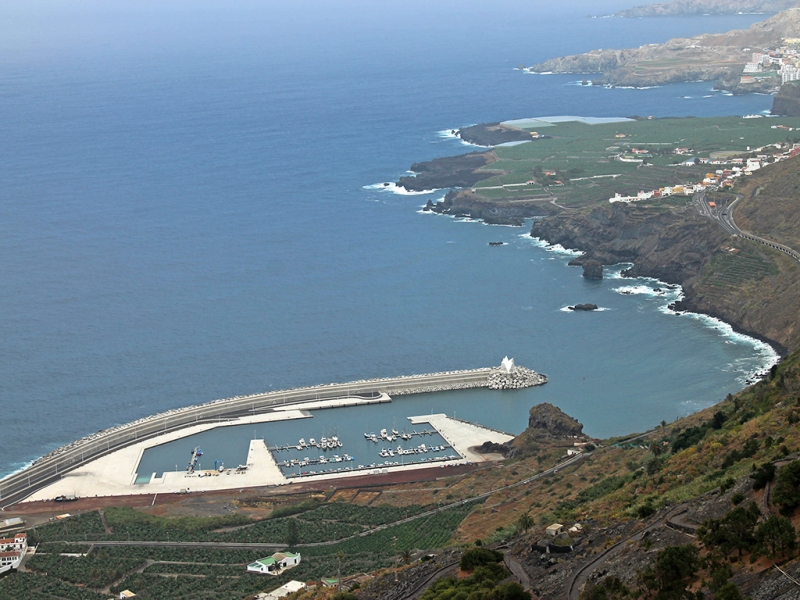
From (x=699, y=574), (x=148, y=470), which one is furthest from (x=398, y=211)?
(x=699, y=574)

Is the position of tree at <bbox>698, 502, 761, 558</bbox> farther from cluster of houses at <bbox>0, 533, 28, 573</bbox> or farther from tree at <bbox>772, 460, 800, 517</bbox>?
cluster of houses at <bbox>0, 533, 28, 573</bbox>

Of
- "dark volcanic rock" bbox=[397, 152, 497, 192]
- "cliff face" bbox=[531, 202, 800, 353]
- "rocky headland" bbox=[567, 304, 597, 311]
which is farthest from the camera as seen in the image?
"dark volcanic rock" bbox=[397, 152, 497, 192]

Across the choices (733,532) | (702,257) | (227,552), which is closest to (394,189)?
(702,257)

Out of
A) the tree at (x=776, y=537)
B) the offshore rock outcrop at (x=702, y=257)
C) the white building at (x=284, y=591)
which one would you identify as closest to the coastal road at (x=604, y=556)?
the tree at (x=776, y=537)

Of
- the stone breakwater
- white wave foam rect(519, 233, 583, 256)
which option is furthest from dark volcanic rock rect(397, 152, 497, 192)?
the stone breakwater

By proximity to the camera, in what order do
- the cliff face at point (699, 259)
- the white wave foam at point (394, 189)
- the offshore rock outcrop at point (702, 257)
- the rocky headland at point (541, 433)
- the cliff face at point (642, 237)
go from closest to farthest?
the rocky headland at point (541, 433) → the cliff face at point (699, 259) → the offshore rock outcrop at point (702, 257) → the cliff face at point (642, 237) → the white wave foam at point (394, 189)

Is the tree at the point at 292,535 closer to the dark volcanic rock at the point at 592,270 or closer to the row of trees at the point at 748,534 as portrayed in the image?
the row of trees at the point at 748,534

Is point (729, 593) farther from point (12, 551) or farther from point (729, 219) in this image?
point (729, 219)
